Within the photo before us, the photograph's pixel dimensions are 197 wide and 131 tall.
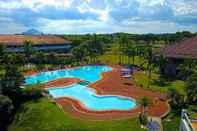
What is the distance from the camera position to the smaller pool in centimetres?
3925

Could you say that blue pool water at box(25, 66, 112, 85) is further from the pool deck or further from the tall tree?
the tall tree

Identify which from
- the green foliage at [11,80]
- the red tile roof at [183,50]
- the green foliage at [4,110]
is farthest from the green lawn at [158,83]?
the green foliage at [4,110]

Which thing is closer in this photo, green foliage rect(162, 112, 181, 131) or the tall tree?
green foliage rect(162, 112, 181, 131)

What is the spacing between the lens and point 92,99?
43.8m

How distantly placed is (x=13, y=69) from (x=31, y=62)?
35194 millimetres

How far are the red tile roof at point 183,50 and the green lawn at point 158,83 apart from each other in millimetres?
5796

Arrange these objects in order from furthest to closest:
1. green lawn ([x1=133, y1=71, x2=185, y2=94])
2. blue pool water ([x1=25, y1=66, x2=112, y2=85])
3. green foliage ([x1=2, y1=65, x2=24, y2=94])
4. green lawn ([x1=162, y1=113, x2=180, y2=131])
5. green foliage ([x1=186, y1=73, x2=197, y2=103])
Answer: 1. blue pool water ([x1=25, y1=66, x2=112, y2=85])
2. green lawn ([x1=133, y1=71, x2=185, y2=94])
3. green foliage ([x1=2, y1=65, x2=24, y2=94])
4. green foliage ([x1=186, y1=73, x2=197, y2=103])
5. green lawn ([x1=162, y1=113, x2=180, y2=131])

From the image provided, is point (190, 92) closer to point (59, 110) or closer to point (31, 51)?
point (59, 110)

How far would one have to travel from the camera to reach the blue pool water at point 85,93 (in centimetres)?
4004

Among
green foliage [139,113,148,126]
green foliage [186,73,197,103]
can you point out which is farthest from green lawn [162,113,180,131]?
green foliage [186,73,197,103]

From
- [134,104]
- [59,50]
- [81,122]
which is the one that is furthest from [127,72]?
[59,50]

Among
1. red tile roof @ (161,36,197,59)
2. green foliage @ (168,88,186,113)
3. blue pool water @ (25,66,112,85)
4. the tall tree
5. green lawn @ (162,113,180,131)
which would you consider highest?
red tile roof @ (161,36,197,59)

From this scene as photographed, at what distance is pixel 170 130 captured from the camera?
28734 mm

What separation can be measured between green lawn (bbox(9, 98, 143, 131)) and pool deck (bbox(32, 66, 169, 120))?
2.14m
